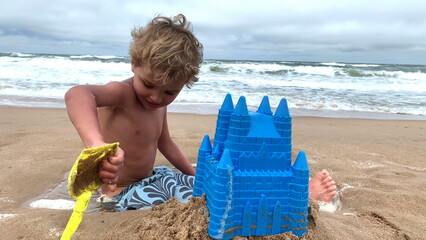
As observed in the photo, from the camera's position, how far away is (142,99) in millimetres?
2295

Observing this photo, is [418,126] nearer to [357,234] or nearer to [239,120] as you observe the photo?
[357,234]

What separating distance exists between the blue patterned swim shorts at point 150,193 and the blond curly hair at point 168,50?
0.75 metres

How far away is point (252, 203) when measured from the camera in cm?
131

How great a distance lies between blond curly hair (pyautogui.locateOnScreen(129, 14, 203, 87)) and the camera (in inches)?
77.0

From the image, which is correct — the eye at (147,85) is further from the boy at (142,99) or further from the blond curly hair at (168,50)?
the blond curly hair at (168,50)

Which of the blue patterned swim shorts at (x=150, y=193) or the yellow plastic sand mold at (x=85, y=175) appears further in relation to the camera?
the blue patterned swim shorts at (x=150, y=193)

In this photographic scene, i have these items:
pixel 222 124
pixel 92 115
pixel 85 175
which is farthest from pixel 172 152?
pixel 85 175

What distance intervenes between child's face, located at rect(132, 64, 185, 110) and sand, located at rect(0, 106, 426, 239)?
2.30 feet

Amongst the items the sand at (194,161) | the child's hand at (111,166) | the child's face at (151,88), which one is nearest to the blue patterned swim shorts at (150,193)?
the sand at (194,161)

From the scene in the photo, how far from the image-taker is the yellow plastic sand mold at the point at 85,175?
4.11ft

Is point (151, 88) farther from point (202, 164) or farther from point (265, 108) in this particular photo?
point (265, 108)

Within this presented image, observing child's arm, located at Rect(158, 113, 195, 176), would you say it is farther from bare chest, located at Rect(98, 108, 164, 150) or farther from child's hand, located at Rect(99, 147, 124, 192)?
child's hand, located at Rect(99, 147, 124, 192)

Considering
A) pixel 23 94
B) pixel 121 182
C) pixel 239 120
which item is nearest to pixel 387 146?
pixel 121 182

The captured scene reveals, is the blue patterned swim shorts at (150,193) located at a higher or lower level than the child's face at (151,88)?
lower
